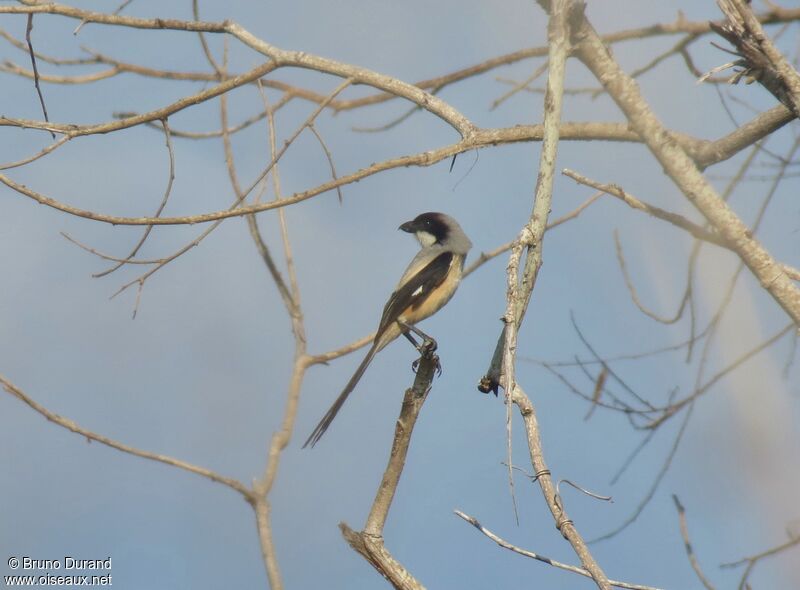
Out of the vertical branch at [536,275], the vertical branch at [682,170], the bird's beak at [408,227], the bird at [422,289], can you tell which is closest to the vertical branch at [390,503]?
the vertical branch at [536,275]

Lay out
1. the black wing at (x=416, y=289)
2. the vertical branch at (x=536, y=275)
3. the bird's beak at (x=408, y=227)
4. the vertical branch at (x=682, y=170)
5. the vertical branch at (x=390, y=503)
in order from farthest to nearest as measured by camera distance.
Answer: the bird's beak at (x=408, y=227)
the black wing at (x=416, y=289)
the vertical branch at (x=682, y=170)
the vertical branch at (x=390, y=503)
the vertical branch at (x=536, y=275)

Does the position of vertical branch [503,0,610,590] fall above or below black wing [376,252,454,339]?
below

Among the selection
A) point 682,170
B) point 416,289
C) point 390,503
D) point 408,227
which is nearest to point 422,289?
point 416,289

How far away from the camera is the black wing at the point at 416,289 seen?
4648mm

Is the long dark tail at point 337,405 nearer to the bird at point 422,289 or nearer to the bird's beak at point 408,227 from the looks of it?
the bird at point 422,289

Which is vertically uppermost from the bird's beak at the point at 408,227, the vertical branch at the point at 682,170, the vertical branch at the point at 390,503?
the bird's beak at the point at 408,227

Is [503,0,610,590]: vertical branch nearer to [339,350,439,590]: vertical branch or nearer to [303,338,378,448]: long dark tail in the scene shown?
[339,350,439,590]: vertical branch

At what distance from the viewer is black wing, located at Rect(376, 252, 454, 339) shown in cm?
465

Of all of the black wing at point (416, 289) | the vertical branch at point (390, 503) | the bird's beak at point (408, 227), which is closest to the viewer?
the vertical branch at point (390, 503)

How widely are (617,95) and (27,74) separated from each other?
3181 mm

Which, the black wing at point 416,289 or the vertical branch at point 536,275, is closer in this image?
the vertical branch at point 536,275

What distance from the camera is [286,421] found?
4.94m

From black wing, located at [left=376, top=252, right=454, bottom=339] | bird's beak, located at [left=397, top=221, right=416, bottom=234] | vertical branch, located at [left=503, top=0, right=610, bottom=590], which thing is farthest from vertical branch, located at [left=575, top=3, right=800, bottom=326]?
bird's beak, located at [left=397, top=221, right=416, bottom=234]

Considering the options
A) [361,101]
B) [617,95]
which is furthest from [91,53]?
[617,95]
